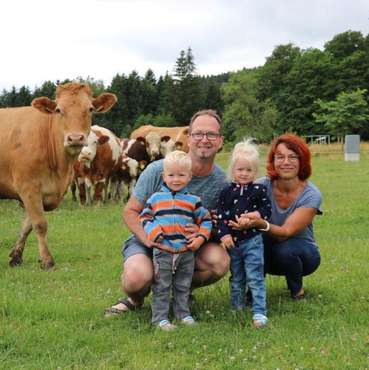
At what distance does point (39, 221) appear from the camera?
26.9 ft

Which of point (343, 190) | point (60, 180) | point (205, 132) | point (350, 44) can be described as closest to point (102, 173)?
point (343, 190)

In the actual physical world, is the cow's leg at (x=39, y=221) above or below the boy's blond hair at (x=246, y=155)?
below

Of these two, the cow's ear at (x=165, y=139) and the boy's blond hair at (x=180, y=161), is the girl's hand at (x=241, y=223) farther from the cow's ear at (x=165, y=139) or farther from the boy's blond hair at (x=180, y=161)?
the cow's ear at (x=165, y=139)

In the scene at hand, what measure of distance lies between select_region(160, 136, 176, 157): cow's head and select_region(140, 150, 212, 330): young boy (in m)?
15.3

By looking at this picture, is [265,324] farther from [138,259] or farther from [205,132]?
[205,132]

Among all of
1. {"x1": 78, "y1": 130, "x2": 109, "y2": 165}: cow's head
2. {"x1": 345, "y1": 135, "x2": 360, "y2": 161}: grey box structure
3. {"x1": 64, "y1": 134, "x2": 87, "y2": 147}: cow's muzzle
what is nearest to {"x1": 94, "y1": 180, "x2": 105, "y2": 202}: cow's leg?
{"x1": 78, "y1": 130, "x2": 109, "y2": 165}: cow's head

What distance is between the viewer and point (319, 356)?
176 inches

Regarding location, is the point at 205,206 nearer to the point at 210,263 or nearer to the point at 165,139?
the point at 210,263

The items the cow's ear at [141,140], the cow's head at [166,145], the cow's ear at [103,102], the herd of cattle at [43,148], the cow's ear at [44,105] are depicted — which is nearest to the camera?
the herd of cattle at [43,148]

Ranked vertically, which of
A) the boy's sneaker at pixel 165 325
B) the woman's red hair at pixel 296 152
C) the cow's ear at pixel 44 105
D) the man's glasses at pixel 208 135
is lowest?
the boy's sneaker at pixel 165 325

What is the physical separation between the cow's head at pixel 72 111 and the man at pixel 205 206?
237 cm

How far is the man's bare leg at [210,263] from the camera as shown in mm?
5523

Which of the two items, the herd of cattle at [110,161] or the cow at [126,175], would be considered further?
the cow at [126,175]

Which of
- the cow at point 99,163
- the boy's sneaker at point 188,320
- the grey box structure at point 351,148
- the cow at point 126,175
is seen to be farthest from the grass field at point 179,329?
the grey box structure at point 351,148
